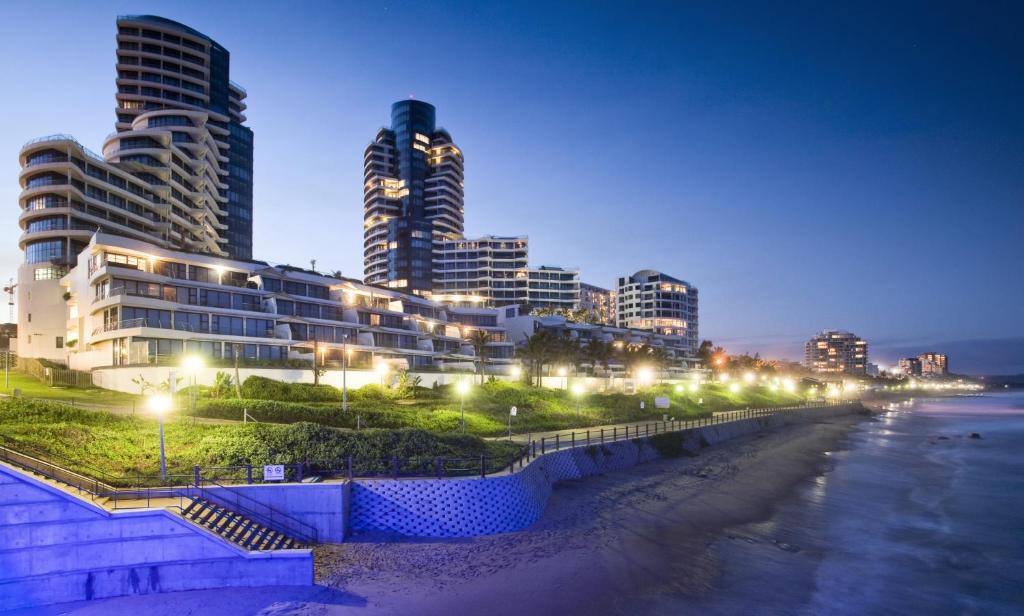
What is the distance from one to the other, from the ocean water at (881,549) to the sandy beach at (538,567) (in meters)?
1.41

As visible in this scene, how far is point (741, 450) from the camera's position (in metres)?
56.6

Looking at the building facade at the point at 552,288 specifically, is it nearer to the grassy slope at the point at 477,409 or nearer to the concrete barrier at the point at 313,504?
the grassy slope at the point at 477,409

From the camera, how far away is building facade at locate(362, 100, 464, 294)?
552ft

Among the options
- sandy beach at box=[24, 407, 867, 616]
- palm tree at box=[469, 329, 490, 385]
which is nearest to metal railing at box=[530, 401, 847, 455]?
sandy beach at box=[24, 407, 867, 616]

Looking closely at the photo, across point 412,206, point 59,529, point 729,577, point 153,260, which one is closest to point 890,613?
point 729,577

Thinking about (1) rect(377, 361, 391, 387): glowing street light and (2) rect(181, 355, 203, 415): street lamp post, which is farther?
(1) rect(377, 361, 391, 387): glowing street light

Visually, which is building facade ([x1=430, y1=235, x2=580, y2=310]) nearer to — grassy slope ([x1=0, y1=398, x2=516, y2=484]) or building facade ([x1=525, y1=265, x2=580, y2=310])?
building facade ([x1=525, y1=265, x2=580, y2=310])

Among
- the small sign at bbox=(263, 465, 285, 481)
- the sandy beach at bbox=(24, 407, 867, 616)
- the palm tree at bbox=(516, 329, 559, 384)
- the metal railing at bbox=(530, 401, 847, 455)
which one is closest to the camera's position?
the sandy beach at bbox=(24, 407, 867, 616)

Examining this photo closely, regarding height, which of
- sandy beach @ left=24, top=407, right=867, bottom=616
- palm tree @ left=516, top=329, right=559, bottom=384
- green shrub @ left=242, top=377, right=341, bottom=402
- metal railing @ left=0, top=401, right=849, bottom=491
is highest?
palm tree @ left=516, top=329, right=559, bottom=384

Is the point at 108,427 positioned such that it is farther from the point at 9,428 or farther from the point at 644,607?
the point at 644,607

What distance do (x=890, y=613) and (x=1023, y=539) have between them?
55.0ft

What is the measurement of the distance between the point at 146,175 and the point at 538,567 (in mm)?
94905

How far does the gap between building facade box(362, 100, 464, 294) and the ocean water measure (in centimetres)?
13530

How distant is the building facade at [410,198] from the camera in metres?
168
